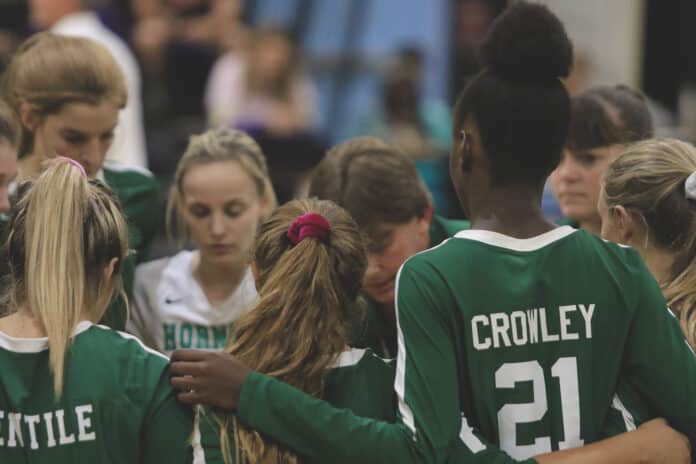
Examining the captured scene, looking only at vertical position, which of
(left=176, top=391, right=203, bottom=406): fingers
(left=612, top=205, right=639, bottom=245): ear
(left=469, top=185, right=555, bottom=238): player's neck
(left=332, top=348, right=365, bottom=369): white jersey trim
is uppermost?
(left=469, top=185, right=555, bottom=238): player's neck

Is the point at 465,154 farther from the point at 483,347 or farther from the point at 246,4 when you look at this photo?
the point at 246,4

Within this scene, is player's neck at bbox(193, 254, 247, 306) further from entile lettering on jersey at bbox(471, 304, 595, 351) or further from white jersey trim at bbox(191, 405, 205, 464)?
entile lettering on jersey at bbox(471, 304, 595, 351)

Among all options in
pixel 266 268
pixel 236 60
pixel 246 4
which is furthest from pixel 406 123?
pixel 266 268

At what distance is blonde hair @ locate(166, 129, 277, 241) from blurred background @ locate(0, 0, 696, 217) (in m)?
2.55

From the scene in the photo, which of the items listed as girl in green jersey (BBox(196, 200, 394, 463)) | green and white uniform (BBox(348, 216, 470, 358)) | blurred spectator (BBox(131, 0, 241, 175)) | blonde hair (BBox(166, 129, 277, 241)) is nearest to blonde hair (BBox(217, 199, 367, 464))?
girl in green jersey (BBox(196, 200, 394, 463))

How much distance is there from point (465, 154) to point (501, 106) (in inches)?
5.1

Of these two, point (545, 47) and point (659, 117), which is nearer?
point (545, 47)

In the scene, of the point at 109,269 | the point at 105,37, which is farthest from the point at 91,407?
the point at 105,37

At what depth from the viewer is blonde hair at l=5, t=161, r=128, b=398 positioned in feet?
8.07

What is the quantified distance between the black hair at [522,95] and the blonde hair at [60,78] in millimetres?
1346

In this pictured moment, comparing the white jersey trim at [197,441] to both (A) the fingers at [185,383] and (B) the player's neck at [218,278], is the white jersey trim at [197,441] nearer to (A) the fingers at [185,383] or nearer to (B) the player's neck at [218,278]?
(A) the fingers at [185,383]

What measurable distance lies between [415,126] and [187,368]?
559 cm

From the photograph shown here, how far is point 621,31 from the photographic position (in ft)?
30.2

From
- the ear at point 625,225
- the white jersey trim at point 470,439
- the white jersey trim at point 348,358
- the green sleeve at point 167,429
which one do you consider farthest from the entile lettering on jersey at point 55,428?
the ear at point 625,225
